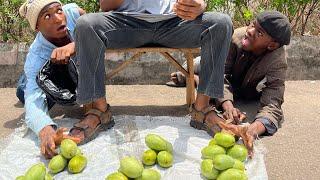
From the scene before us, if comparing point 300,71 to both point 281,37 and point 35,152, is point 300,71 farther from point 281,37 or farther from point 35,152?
point 35,152

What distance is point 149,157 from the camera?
3.19 metres

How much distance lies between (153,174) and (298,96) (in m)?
2.25

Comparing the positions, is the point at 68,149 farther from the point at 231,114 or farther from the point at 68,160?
the point at 231,114

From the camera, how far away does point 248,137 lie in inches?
134

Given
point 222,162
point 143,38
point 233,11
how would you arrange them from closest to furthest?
1. point 222,162
2. point 143,38
3. point 233,11

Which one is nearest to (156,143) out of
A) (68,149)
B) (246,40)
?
(68,149)

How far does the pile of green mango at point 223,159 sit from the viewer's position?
2.91 meters

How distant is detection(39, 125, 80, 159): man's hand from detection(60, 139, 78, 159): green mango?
0.44 ft

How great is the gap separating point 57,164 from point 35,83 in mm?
921

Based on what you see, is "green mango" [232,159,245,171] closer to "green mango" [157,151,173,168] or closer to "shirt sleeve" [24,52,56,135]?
"green mango" [157,151,173,168]

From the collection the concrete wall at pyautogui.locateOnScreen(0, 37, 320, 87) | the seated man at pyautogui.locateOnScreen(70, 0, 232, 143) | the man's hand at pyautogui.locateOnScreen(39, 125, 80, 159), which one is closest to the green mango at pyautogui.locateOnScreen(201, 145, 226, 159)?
the seated man at pyautogui.locateOnScreen(70, 0, 232, 143)

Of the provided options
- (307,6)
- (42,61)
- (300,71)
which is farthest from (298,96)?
(42,61)

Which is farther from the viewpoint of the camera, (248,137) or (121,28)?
(121,28)

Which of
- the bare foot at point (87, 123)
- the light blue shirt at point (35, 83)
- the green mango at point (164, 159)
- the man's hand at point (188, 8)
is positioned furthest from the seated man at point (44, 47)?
the man's hand at point (188, 8)
